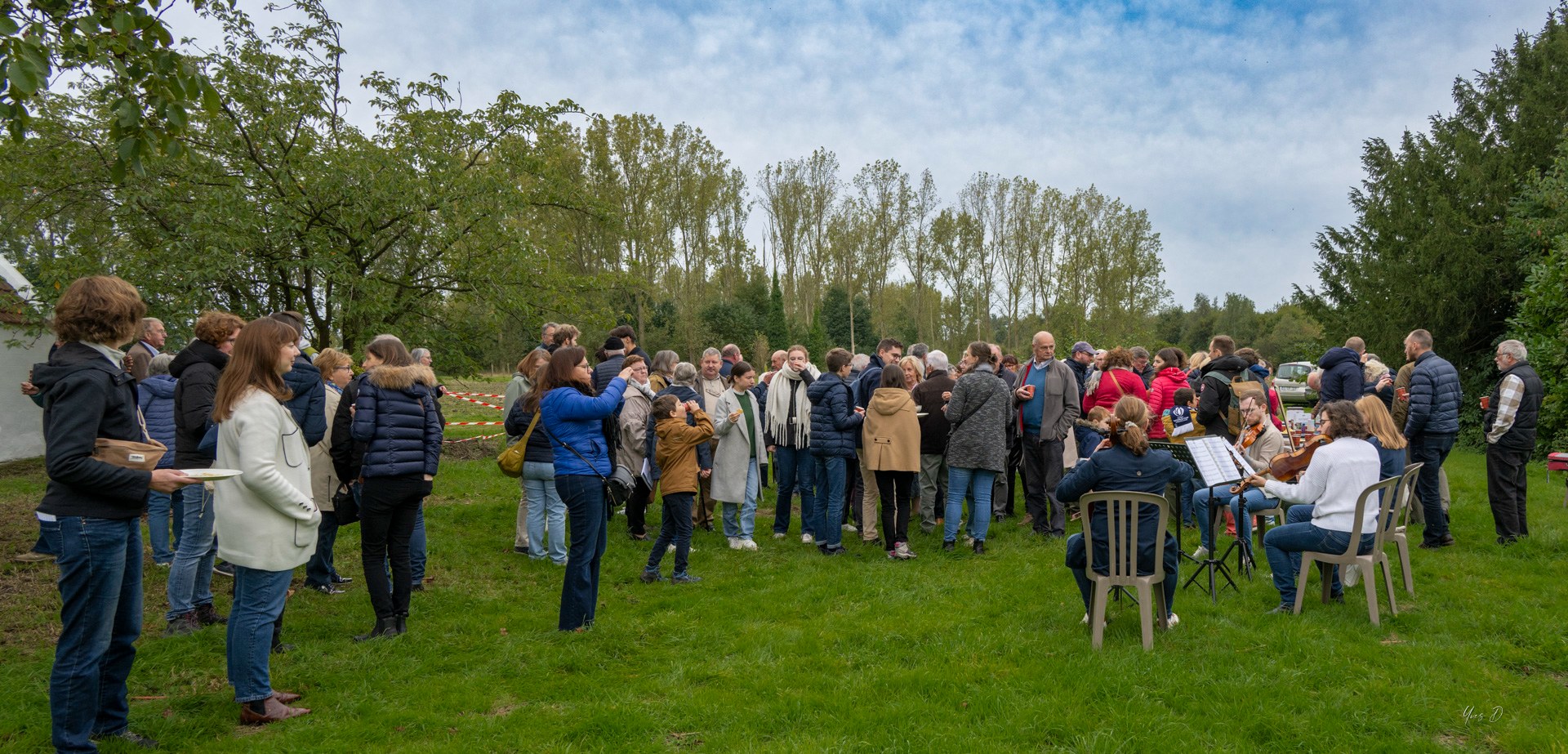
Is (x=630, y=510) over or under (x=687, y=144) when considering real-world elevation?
under

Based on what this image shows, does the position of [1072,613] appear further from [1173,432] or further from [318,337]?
[318,337]

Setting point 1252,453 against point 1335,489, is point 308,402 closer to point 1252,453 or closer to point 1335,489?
point 1335,489

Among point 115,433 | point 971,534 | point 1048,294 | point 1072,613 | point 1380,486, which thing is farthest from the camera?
point 1048,294

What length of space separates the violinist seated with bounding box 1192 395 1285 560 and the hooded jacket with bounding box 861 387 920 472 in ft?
8.13

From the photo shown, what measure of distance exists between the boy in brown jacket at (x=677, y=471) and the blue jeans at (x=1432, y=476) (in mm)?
6480

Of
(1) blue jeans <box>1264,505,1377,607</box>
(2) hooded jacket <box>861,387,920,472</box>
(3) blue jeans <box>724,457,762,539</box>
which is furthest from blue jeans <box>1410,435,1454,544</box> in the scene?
(3) blue jeans <box>724,457,762,539</box>

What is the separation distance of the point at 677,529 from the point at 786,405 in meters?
1.91

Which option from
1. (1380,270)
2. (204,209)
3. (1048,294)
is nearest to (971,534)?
(204,209)

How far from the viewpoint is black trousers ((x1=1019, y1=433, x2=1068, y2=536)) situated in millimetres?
8250

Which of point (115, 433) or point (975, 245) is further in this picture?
point (975, 245)

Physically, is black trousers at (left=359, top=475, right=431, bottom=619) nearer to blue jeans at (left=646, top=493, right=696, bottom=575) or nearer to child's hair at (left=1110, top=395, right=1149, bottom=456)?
blue jeans at (left=646, top=493, right=696, bottom=575)

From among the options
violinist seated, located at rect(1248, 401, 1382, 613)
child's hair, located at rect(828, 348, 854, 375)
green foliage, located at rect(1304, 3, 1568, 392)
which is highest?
green foliage, located at rect(1304, 3, 1568, 392)

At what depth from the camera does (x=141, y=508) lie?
350 cm

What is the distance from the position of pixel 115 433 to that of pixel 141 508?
0.34 m
